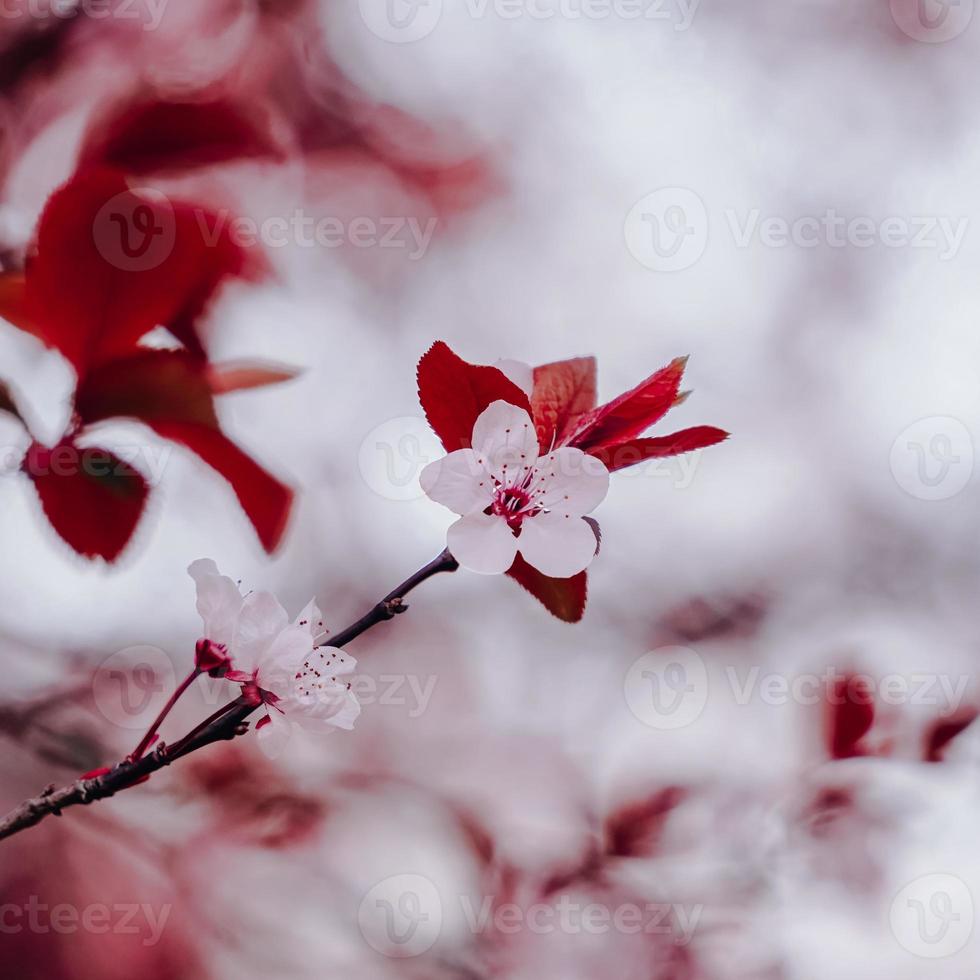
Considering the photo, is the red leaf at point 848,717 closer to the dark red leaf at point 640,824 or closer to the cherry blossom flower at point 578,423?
the dark red leaf at point 640,824

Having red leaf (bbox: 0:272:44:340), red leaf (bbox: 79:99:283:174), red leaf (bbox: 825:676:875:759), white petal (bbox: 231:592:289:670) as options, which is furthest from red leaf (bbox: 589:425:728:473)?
red leaf (bbox: 825:676:875:759)

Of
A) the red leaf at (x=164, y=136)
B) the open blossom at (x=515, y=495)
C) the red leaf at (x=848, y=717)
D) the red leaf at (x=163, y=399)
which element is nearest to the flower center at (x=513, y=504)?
the open blossom at (x=515, y=495)

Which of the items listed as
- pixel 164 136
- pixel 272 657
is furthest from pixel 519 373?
pixel 164 136

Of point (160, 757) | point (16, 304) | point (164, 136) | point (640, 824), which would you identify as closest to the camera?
point (160, 757)

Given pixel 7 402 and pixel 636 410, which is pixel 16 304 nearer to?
pixel 7 402

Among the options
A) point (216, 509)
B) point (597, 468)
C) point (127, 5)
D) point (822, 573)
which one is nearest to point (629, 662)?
point (822, 573)

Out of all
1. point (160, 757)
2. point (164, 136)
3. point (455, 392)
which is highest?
point (164, 136)

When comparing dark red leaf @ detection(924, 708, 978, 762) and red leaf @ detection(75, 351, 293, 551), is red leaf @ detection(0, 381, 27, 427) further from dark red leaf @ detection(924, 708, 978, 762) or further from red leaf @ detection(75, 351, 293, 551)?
dark red leaf @ detection(924, 708, 978, 762)

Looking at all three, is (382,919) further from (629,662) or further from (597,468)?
A: (597,468)
